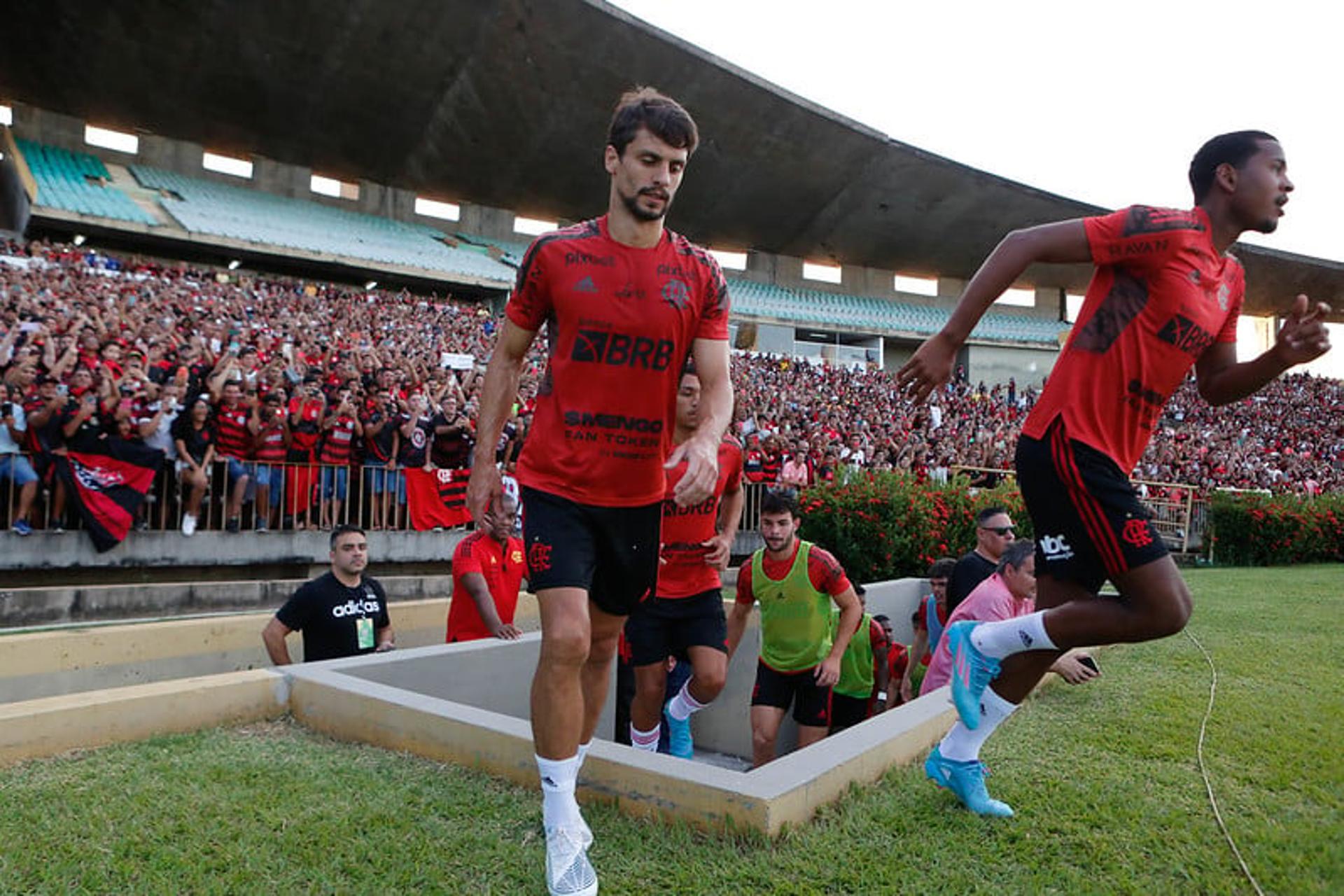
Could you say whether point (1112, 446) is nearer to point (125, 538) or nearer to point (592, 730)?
point (592, 730)

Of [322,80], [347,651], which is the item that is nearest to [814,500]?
[347,651]

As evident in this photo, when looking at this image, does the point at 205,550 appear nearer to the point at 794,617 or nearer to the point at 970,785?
the point at 794,617

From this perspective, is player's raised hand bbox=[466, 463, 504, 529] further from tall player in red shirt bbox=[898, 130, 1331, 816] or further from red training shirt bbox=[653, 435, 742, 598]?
red training shirt bbox=[653, 435, 742, 598]

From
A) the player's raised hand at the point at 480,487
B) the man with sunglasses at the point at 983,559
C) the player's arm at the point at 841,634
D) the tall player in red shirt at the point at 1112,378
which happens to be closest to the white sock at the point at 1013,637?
the tall player in red shirt at the point at 1112,378

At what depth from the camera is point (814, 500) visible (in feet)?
42.9

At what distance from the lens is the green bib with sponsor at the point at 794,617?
601cm

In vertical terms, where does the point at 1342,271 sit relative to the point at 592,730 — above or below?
above

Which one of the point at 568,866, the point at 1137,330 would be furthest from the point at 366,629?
the point at 1137,330

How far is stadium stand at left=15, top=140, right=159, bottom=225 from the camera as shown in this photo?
89.9 feet

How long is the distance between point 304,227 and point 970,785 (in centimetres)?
3412

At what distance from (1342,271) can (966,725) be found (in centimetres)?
6038

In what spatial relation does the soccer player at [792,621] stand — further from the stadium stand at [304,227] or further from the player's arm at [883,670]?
the stadium stand at [304,227]

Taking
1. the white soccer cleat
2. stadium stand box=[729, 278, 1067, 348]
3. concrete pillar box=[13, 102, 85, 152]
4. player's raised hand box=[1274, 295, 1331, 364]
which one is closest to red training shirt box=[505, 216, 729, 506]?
the white soccer cleat

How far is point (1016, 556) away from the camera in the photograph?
544cm
